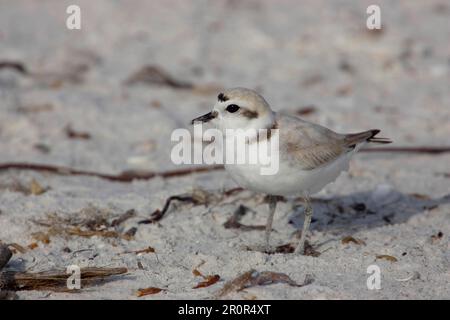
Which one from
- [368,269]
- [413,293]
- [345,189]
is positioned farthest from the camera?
[345,189]

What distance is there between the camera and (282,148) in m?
4.14

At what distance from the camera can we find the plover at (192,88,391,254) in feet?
13.5

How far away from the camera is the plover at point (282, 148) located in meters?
4.12

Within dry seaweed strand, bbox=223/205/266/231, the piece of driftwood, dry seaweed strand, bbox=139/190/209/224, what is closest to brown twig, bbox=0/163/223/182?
dry seaweed strand, bbox=139/190/209/224

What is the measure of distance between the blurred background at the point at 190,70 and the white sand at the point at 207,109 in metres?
0.02

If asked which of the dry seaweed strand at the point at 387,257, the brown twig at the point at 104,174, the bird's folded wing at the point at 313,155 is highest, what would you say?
the bird's folded wing at the point at 313,155

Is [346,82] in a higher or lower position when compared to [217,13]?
lower

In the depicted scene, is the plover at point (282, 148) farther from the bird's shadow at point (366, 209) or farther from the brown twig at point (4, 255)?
the brown twig at point (4, 255)

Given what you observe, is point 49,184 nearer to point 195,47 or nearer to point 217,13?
point 195,47

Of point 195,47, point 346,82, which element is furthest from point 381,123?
point 195,47

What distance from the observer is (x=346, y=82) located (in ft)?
27.0

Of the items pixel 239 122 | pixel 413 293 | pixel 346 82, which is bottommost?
pixel 413 293

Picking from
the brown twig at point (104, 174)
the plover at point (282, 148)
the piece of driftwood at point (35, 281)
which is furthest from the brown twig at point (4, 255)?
the brown twig at point (104, 174)

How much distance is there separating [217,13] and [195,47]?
1002 mm
